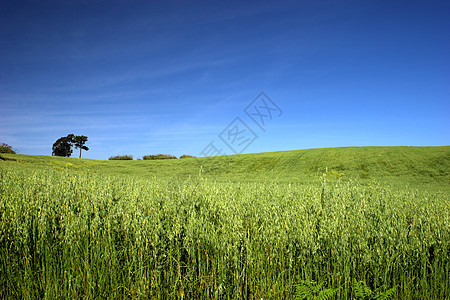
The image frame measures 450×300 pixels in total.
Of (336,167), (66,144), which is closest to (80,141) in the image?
(66,144)

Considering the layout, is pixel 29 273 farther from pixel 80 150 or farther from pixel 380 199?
pixel 80 150

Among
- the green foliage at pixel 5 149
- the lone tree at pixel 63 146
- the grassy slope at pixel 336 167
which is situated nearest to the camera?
the grassy slope at pixel 336 167

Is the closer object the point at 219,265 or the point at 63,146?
the point at 219,265

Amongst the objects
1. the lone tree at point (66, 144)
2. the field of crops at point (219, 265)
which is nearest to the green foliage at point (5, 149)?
the lone tree at point (66, 144)

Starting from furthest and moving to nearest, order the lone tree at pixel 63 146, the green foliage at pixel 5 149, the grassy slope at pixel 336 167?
the lone tree at pixel 63 146 → the green foliage at pixel 5 149 → the grassy slope at pixel 336 167

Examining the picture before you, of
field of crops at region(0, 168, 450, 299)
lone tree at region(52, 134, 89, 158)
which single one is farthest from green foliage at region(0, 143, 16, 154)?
field of crops at region(0, 168, 450, 299)

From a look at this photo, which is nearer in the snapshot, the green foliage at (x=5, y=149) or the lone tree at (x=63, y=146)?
the green foliage at (x=5, y=149)

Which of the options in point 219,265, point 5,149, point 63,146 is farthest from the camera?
point 63,146

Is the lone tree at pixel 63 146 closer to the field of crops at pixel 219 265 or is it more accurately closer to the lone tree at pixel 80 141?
the lone tree at pixel 80 141

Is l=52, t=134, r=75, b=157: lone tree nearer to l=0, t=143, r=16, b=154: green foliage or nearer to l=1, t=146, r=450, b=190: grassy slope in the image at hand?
l=0, t=143, r=16, b=154: green foliage

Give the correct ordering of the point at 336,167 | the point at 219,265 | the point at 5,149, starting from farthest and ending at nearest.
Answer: the point at 5,149 < the point at 336,167 < the point at 219,265

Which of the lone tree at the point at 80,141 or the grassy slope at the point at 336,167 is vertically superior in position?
the lone tree at the point at 80,141

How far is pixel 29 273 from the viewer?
10.3ft

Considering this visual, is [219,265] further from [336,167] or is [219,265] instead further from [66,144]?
[66,144]
